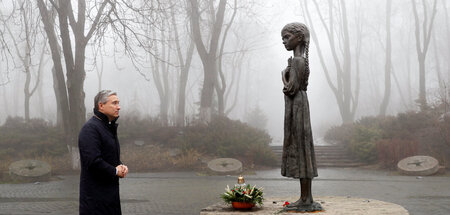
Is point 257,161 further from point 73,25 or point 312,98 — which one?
point 312,98

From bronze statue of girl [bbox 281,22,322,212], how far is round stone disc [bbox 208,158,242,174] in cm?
1295

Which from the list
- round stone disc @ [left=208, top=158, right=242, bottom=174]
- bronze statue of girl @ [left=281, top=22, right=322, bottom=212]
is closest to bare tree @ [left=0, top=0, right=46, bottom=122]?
round stone disc @ [left=208, top=158, right=242, bottom=174]

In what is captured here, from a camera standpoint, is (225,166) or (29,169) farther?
(225,166)

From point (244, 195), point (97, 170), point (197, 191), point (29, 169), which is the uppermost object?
point (97, 170)

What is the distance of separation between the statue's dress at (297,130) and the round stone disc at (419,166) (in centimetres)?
1349

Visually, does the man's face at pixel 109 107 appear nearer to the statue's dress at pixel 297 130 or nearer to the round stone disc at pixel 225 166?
the statue's dress at pixel 297 130

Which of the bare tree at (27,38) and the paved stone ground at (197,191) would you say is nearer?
the paved stone ground at (197,191)

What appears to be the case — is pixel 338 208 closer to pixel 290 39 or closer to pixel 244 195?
pixel 244 195

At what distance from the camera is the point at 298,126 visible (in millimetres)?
6566

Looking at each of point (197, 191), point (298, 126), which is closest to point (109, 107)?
point (298, 126)

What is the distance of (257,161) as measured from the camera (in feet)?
74.7

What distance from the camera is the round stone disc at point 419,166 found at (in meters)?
18.3

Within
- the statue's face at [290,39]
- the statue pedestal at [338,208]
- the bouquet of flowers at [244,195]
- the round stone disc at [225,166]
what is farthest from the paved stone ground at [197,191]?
the statue's face at [290,39]

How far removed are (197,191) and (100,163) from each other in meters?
9.45
